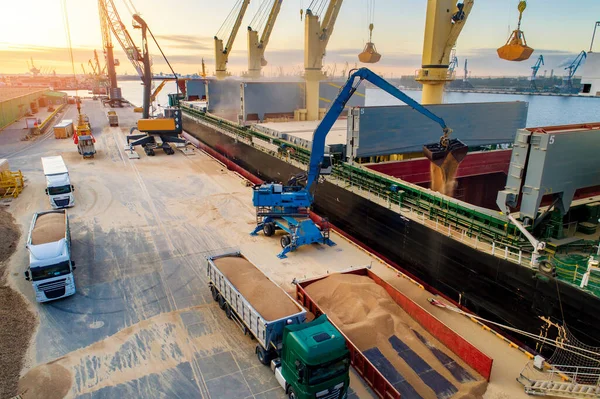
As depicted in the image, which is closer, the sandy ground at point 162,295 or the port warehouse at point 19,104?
the sandy ground at point 162,295

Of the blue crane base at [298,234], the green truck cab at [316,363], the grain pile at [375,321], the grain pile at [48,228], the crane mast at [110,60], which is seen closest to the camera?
the green truck cab at [316,363]

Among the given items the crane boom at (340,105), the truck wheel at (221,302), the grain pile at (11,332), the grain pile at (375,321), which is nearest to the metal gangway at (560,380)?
the grain pile at (375,321)

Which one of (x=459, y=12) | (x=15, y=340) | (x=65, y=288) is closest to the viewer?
(x=15, y=340)

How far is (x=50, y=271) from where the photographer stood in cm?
1455

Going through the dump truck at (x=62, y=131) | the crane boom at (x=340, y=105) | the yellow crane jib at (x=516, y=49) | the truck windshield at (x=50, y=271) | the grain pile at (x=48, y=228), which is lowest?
the truck windshield at (x=50, y=271)

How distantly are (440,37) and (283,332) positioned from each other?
20.8 meters

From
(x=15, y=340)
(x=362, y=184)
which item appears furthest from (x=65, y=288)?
(x=362, y=184)

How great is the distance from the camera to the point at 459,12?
22812 millimetres

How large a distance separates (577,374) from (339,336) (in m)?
6.80

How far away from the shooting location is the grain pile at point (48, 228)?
15.9m

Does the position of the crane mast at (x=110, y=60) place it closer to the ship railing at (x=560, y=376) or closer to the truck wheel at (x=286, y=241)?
the truck wheel at (x=286, y=241)

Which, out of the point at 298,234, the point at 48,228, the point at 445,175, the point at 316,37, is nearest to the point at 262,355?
→ the point at 298,234

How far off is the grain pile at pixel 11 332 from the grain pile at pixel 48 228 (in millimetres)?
2336

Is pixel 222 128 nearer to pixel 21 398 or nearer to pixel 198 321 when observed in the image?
pixel 198 321
